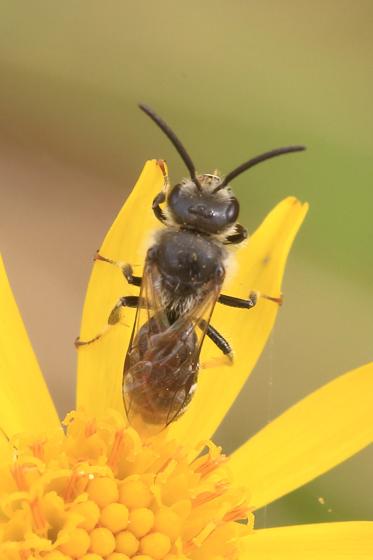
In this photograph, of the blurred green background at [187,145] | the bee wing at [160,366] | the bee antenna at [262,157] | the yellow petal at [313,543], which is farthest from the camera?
the blurred green background at [187,145]

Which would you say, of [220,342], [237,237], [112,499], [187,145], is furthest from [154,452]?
[187,145]

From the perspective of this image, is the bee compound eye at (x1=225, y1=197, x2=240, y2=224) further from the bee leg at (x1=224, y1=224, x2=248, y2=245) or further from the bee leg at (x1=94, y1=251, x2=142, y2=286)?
the bee leg at (x1=94, y1=251, x2=142, y2=286)

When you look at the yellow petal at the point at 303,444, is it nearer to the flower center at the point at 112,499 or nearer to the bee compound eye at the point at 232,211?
the flower center at the point at 112,499

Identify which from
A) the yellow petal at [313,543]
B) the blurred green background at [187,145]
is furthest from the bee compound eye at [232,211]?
the blurred green background at [187,145]

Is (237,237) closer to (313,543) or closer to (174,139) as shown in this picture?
(174,139)

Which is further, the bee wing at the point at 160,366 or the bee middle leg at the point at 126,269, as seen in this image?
the bee middle leg at the point at 126,269

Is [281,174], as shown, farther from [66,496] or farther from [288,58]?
[66,496]

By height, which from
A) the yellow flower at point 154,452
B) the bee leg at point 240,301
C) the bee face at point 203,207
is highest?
the bee face at point 203,207

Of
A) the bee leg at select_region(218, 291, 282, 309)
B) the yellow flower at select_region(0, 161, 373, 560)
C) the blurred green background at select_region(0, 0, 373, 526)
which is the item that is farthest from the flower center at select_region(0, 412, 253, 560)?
the blurred green background at select_region(0, 0, 373, 526)
